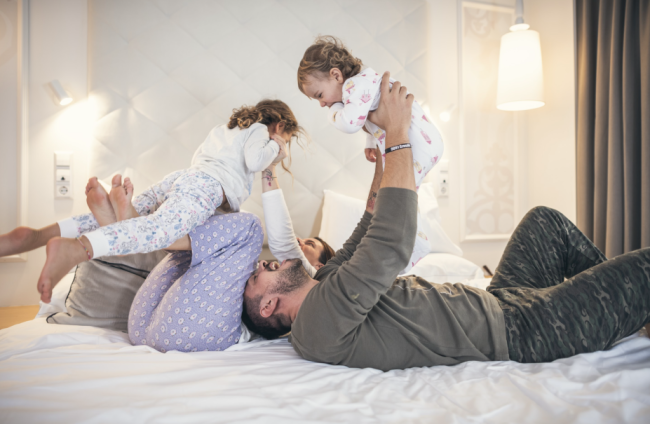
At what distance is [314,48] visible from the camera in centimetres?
157

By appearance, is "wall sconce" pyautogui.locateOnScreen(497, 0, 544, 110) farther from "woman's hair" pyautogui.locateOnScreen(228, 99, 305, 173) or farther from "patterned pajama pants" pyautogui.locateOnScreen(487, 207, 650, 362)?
"patterned pajama pants" pyautogui.locateOnScreen(487, 207, 650, 362)

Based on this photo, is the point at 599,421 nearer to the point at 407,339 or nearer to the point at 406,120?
the point at 407,339

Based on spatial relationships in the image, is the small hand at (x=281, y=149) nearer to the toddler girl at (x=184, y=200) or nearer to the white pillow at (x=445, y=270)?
the toddler girl at (x=184, y=200)

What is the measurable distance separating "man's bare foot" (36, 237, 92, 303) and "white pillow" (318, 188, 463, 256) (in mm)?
1442

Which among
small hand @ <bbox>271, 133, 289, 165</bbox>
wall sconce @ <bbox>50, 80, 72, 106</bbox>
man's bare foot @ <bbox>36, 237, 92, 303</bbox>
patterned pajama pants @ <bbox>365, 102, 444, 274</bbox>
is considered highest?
wall sconce @ <bbox>50, 80, 72, 106</bbox>

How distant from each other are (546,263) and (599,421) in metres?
0.71

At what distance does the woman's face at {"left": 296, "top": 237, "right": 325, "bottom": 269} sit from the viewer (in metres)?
1.93

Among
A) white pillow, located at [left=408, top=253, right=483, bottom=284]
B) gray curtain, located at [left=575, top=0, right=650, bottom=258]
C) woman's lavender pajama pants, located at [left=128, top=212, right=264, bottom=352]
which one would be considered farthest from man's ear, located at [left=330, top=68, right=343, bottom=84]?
gray curtain, located at [left=575, top=0, right=650, bottom=258]

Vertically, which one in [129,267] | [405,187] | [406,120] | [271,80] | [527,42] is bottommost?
[129,267]

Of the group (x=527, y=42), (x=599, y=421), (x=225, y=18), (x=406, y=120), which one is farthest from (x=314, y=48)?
(x=527, y=42)

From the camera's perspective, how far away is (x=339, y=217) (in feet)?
7.93

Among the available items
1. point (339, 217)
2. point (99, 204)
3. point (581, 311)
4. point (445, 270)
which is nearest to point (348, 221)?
point (339, 217)

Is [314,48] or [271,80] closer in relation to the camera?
[314,48]

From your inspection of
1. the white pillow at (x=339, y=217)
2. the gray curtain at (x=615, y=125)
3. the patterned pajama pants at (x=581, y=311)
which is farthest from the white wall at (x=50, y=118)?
the gray curtain at (x=615, y=125)
